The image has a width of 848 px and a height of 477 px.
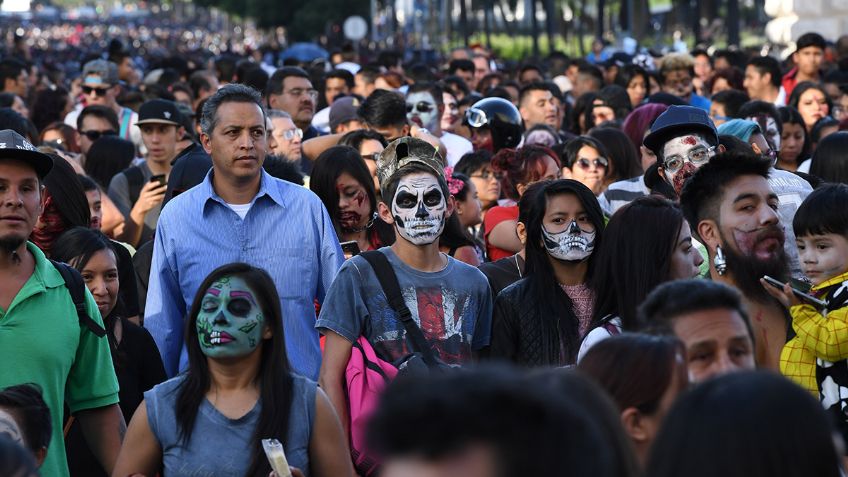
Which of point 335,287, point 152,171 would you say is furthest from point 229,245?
point 152,171

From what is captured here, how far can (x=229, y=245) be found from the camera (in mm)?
6176

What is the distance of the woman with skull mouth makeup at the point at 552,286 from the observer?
18.7 feet

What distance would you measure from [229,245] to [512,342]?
1266mm

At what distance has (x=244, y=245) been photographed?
617 centimetres

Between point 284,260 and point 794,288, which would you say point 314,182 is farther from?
point 794,288

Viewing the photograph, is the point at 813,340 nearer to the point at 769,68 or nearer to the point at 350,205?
the point at 350,205

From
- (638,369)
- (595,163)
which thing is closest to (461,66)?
(595,163)

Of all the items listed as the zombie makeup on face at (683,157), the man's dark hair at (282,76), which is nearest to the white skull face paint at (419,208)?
the zombie makeup on face at (683,157)

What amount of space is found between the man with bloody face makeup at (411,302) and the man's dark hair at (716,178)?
2.82ft

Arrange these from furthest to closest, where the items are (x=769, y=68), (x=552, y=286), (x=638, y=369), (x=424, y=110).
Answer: (x=769, y=68), (x=424, y=110), (x=552, y=286), (x=638, y=369)

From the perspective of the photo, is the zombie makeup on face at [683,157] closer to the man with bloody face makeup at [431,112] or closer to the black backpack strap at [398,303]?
the black backpack strap at [398,303]

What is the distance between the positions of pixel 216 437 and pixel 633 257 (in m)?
1.63

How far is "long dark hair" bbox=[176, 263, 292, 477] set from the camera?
4.57m

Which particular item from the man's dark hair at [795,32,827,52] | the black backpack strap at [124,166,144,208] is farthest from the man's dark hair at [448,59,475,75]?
the black backpack strap at [124,166,144,208]
